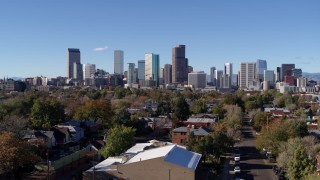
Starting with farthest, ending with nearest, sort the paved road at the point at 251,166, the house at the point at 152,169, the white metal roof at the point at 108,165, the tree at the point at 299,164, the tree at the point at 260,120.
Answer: the tree at the point at 260,120 → the paved road at the point at 251,166 → the tree at the point at 299,164 → the white metal roof at the point at 108,165 → the house at the point at 152,169

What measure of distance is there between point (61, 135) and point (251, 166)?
1726 centimetres

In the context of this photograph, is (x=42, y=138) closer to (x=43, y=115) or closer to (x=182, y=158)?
(x=43, y=115)

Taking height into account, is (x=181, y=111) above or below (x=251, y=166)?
above

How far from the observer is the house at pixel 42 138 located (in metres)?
31.5

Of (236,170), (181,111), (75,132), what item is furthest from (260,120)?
(75,132)

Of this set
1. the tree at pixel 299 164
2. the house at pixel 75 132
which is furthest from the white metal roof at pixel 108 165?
the house at pixel 75 132

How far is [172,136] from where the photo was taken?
1606 inches

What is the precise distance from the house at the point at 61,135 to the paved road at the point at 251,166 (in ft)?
49.6

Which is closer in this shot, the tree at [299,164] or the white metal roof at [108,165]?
the white metal roof at [108,165]

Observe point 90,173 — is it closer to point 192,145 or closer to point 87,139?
point 192,145

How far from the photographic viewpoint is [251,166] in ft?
104

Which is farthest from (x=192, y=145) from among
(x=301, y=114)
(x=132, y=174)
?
(x=301, y=114)

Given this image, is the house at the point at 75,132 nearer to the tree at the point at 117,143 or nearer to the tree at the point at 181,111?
the tree at the point at 117,143

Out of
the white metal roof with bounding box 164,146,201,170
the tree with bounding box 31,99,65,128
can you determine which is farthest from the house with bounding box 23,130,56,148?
the white metal roof with bounding box 164,146,201,170
